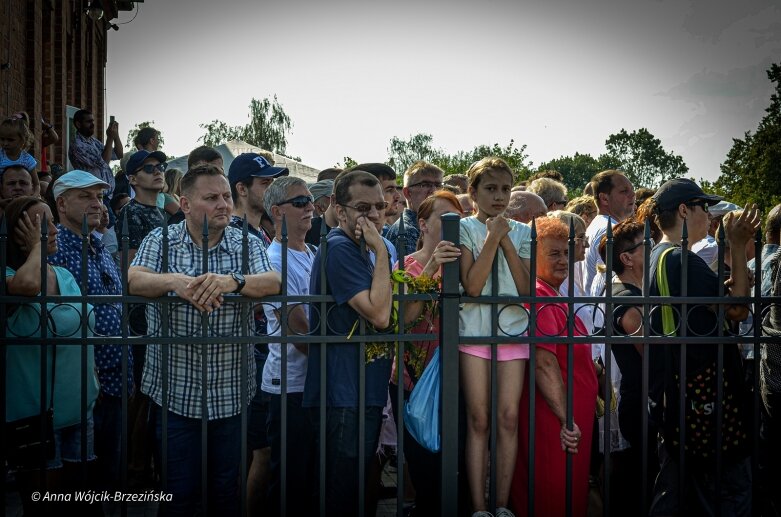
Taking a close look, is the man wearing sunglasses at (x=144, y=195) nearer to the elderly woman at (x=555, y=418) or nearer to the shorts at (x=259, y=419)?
the shorts at (x=259, y=419)

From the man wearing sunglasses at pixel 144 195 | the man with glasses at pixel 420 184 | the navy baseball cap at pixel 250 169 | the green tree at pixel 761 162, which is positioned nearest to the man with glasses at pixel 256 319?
the navy baseball cap at pixel 250 169

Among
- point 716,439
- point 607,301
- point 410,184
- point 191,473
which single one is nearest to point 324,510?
point 191,473

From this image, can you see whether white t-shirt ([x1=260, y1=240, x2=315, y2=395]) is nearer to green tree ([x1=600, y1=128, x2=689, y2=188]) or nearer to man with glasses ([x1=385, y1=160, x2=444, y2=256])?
man with glasses ([x1=385, y1=160, x2=444, y2=256])

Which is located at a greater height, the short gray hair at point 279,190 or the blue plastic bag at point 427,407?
the short gray hair at point 279,190

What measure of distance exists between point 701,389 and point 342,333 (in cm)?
199

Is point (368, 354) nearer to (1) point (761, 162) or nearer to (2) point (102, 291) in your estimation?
(2) point (102, 291)

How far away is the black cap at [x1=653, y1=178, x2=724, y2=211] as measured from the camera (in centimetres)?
470

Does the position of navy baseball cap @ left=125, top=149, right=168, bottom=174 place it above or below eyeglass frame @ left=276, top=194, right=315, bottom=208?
above

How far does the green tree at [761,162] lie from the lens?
44156 millimetres

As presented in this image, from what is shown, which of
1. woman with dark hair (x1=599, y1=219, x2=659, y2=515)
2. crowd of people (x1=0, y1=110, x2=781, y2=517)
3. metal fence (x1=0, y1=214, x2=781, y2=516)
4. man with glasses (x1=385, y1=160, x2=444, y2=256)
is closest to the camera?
metal fence (x1=0, y1=214, x2=781, y2=516)

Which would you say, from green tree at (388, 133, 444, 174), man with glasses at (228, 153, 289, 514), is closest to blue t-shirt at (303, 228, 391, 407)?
man with glasses at (228, 153, 289, 514)

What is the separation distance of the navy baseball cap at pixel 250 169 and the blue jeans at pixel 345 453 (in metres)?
2.22

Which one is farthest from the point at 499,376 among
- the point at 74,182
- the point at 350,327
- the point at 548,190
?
the point at 548,190

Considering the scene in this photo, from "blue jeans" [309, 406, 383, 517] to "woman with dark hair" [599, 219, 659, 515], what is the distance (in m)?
1.49
